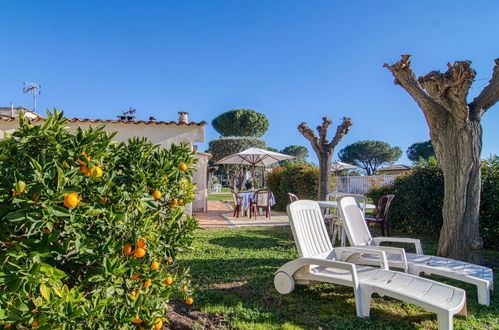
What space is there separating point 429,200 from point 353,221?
4.30 meters

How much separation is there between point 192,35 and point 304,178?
8.32m

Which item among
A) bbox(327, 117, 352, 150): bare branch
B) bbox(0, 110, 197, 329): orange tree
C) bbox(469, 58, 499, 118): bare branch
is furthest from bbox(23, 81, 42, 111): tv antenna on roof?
bbox(469, 58, 499, 118): bare branch

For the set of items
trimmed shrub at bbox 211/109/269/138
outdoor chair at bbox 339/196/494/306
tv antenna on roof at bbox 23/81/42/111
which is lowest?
outdoor chair at bbox 339/196/494/306

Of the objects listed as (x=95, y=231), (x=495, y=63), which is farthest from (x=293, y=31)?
(x=95, y=231)

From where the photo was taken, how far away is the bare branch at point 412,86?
16.7 feet

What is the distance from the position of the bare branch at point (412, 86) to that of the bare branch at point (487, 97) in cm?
50

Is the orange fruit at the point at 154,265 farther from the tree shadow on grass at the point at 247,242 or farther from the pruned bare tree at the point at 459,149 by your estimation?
the pruned bare tree at the point at 459,149

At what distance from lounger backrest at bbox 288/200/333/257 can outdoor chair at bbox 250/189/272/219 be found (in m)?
6.75

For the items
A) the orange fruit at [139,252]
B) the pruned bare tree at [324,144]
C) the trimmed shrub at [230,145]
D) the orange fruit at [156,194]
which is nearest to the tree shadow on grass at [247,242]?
the pruned bare tree at [324,144]

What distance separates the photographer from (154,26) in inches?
466

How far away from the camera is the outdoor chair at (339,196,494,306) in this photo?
10.9 feet

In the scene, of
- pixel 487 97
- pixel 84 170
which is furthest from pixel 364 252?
pixel 487 97

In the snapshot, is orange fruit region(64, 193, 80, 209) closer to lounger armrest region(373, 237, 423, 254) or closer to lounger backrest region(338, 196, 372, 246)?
lounger backrest region(338, 196, 372, 246)

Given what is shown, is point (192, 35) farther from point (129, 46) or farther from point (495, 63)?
point (495, 63)
